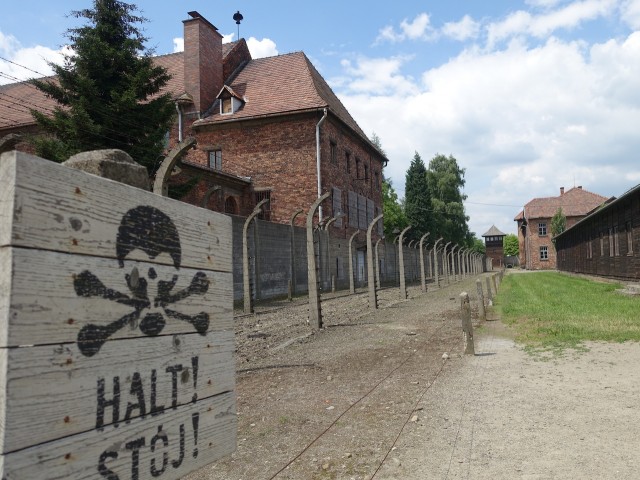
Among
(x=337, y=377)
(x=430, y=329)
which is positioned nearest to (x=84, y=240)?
(x=337, y=377)

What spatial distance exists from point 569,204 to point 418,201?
23.1 metres

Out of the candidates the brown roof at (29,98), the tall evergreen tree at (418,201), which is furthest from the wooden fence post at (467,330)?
the tall evergreen tree at (418,201)

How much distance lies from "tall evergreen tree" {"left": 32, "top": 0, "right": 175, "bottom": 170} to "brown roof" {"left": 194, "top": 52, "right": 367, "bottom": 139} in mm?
11056

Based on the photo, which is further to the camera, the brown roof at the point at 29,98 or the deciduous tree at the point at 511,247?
the deciduous tree at the point at 511,247

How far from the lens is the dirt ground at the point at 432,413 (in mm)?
3812

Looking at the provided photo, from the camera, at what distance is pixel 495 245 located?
104000mm

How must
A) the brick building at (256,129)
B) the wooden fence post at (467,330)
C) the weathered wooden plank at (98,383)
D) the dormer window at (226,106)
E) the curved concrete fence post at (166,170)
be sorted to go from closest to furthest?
the weathered wooden plank at (98,383), the curved concrete fence post at (166,170), the wooden fence post at (467,330), the brick building at (256,129), the dormer window at (226,106)

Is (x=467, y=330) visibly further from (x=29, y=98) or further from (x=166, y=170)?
(x=29, y=98)

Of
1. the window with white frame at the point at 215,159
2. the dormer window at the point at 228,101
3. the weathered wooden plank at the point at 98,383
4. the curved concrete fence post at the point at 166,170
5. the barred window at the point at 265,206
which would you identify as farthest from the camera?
the window with white frame at the point at 215,159

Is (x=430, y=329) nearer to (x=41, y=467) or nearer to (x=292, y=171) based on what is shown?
(x=41, y=467)

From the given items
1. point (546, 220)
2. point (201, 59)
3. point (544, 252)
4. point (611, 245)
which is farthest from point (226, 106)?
point (546, 220)

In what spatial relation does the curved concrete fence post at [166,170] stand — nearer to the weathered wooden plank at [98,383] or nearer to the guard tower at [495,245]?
the weathered wooden plank at [98,383]

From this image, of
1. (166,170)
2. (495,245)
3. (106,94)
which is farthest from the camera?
(495,245)

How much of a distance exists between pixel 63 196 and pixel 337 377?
5.97m
